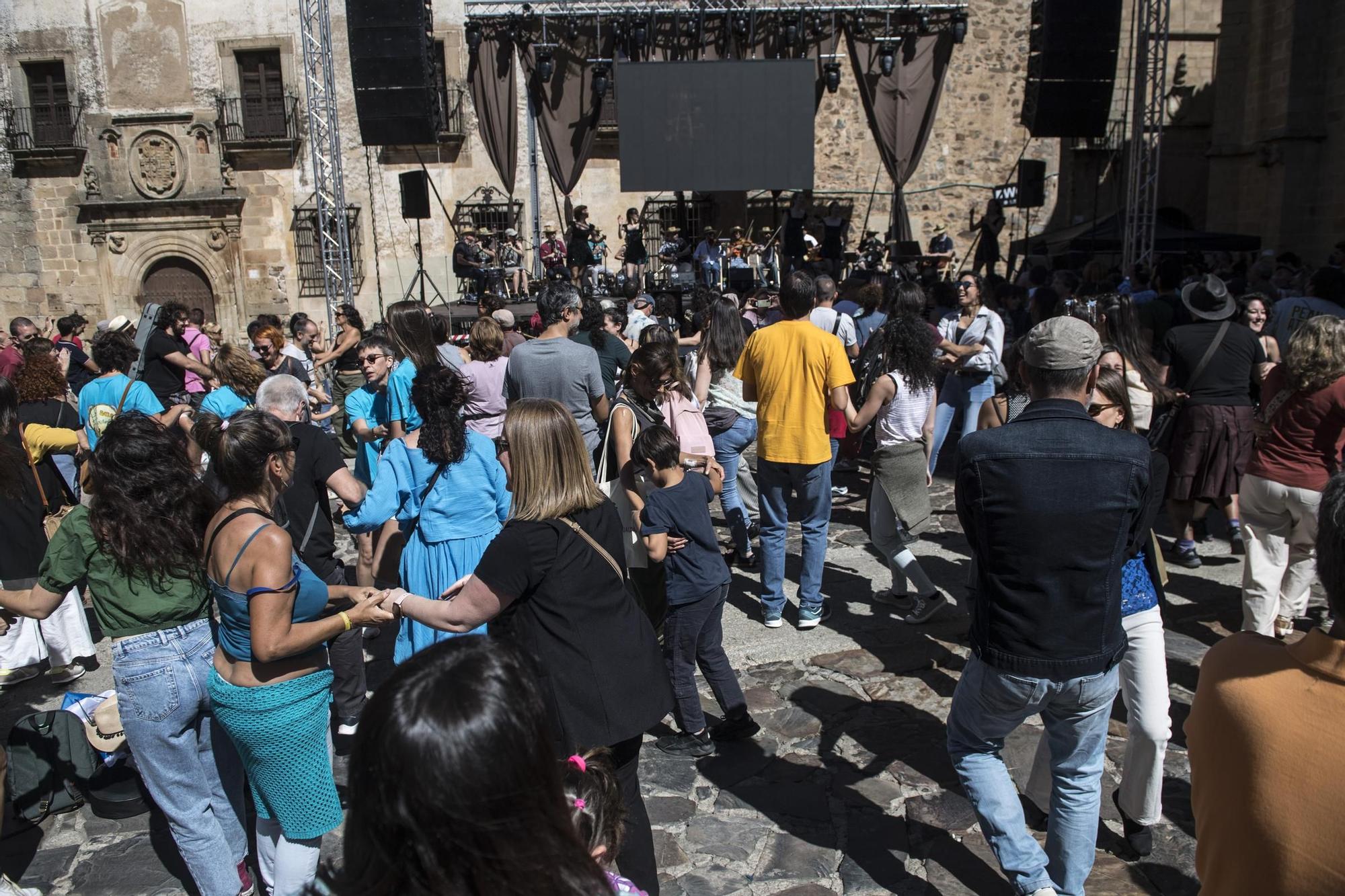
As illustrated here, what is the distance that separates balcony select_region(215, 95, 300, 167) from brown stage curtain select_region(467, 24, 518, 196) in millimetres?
5062

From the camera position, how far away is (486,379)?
5.91 m

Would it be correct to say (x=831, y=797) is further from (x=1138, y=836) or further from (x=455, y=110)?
(x=455, y=110)

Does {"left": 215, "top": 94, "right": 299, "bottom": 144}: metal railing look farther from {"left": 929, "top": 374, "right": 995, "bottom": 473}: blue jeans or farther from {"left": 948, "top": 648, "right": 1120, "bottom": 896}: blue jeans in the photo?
{"left": 948, "top": 648, "right": 1120, "bottom": 896}: blue jeans

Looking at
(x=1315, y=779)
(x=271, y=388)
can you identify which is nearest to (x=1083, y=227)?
(x=271, y=388)

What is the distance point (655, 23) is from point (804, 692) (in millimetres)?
14217

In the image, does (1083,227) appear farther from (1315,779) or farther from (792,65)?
(1315,779)

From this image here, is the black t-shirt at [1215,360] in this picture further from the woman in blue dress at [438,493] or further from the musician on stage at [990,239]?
the musician on stage at [990,239]

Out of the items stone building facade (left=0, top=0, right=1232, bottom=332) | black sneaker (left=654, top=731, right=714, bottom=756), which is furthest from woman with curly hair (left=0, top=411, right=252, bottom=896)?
stone building facade (left=0, top=0, right=1232, bottom=332)

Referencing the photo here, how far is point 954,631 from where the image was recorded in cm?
534

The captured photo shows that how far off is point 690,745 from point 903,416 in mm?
2119

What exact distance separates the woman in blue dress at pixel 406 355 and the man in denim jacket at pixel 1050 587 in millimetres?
3072

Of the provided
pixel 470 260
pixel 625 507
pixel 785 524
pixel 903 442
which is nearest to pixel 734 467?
pixel 785 524

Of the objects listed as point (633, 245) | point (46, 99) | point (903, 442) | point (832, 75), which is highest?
point (46, 99)

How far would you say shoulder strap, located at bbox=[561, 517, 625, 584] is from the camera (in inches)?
111
